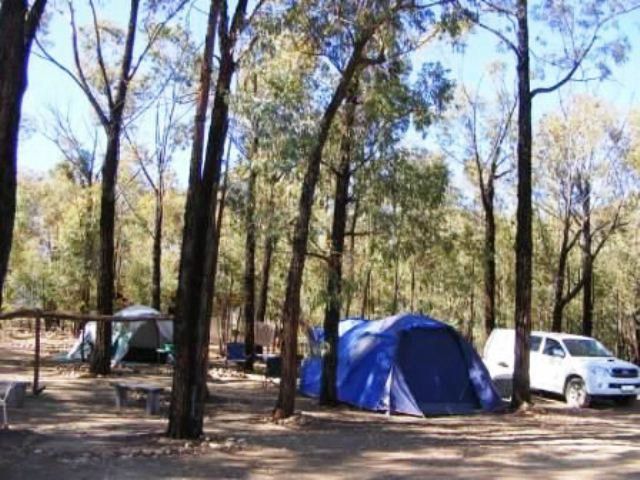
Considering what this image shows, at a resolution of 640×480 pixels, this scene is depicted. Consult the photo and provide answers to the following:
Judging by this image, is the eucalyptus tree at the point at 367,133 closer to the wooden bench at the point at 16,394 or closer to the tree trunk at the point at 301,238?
the tree trunk at the point at 301,238

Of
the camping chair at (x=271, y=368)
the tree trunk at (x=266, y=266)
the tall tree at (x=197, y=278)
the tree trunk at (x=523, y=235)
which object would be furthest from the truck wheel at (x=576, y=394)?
the tall tree at (x=197, y=278)

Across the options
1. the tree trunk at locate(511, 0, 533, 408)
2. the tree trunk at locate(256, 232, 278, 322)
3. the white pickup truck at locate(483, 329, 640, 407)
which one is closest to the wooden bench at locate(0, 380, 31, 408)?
the tree trunk at locate(256, 232, 278, 322)

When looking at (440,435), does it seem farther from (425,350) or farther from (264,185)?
(264,185)

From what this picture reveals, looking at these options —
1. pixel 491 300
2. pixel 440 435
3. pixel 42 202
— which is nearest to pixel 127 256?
pixel 42 202

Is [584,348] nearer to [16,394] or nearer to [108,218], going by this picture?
[108,218]

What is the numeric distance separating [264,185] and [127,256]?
4601 centimetres

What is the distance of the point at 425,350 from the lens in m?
18.5

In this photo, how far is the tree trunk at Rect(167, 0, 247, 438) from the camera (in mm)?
11867

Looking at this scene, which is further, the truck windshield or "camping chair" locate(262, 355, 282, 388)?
"camping chair" locate(262, 355, 282, 388)

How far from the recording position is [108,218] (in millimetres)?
22391

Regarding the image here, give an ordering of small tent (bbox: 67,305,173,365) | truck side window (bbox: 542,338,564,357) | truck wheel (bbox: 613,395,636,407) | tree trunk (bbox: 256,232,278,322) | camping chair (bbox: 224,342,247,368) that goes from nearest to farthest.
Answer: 1. tree trunk (bbox: 256,232,278,322)
2. truck wheel (bbox: 613,395,636,407)
3. truck side window (bbox: 542,338,564,357)
4. small tent (bbox: 67,305,173,365)
5. camping chair (bbox: 224,342,247,368)

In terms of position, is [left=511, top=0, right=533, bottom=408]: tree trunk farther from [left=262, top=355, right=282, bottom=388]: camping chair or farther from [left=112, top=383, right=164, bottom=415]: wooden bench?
[left=112, top=383, right=164, bottom=415]: wooden bench

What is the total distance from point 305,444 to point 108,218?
1203 cm

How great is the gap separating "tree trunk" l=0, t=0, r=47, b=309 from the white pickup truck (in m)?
14.6
